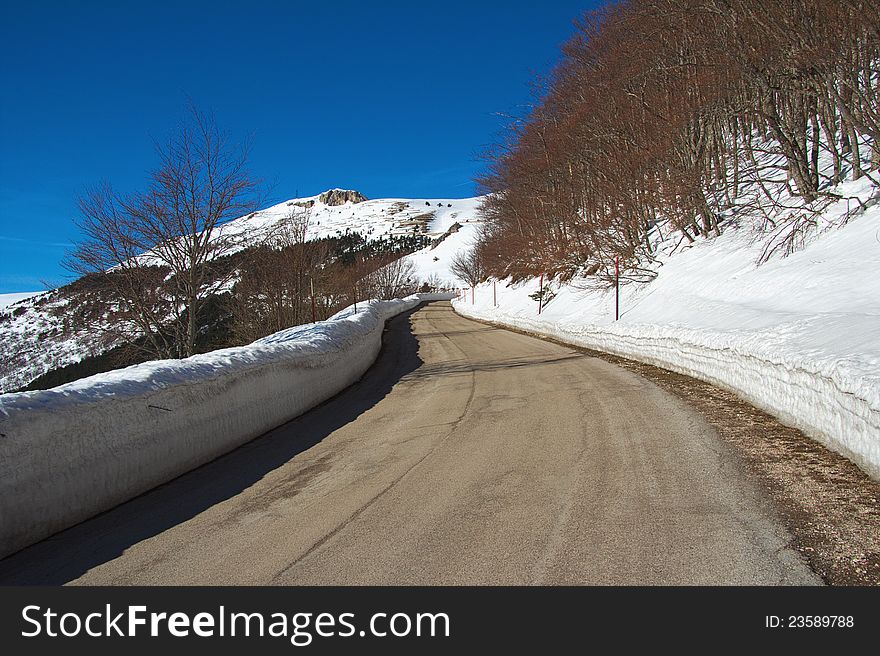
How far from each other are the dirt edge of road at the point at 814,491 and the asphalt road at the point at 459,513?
17cm

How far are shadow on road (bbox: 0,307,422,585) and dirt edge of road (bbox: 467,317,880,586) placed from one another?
16.1 ft

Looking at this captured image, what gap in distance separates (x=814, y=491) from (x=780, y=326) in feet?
13.7

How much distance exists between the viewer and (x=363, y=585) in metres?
3.48

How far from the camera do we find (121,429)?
5.41 m

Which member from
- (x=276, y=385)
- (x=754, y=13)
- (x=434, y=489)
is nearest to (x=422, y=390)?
(x=276, y=385)

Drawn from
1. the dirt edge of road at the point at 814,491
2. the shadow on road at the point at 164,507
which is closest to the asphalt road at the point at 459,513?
the shadow on road at the point at 164,507

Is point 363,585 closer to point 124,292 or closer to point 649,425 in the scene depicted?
point 649,425

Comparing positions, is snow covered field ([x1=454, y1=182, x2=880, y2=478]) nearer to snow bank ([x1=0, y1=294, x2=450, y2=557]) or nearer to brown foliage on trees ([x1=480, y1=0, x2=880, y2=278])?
brown foliage on trees ([x1=480, y1=0, x2=880, y2=278])

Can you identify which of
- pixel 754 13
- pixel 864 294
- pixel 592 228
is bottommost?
pixel 864 294

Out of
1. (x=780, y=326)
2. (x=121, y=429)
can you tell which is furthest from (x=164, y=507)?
(x=780, y=326)

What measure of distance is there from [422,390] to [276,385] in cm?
349

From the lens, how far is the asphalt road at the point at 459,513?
3625 millimetres

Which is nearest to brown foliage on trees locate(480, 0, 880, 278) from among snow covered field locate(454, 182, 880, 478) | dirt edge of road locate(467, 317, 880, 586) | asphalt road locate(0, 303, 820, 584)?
snow covered field locate(454, 182, 880, 478)

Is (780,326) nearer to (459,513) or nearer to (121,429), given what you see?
(459,513)
